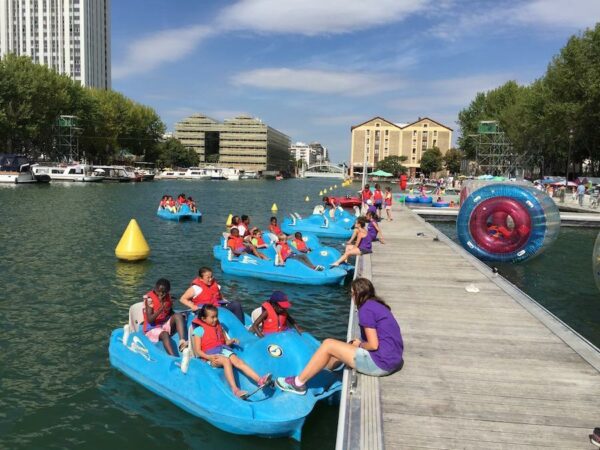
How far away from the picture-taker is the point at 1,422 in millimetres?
7457

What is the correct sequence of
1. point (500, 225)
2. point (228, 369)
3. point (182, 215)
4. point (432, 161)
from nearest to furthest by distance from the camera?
point (228, 369)
point (500, 225)
point (182, 215)
point (432, 161)

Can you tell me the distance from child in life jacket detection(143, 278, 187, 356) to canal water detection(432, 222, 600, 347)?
8.93m

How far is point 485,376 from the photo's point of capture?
6.95 meters

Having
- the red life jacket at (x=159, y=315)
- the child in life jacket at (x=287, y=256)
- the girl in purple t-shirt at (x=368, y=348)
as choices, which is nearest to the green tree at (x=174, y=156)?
the child in life jacket at (x=287, y=256)

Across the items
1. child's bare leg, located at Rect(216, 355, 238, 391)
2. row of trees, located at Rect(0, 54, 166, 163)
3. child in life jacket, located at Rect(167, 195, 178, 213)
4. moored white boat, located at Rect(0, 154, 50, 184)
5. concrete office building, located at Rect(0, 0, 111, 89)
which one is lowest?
child's bare leg, located at Rect(216, 355, 238, 391)

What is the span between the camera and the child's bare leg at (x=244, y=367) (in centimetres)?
714

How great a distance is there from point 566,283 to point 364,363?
1293 cm

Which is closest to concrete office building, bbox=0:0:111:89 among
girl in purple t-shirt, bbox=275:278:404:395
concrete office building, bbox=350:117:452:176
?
Result: concrete office building, bbox=350:117:452:176

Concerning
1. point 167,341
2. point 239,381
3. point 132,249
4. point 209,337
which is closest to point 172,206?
point 132,249

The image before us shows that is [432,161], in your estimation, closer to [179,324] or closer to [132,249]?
[132,249]

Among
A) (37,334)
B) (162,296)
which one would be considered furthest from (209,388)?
(37,334)

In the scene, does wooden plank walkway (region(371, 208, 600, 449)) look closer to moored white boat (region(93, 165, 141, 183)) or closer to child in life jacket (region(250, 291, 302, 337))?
child in life jacket (region(250, 291, 302, 337))

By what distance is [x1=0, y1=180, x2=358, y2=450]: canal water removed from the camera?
7.18 meters

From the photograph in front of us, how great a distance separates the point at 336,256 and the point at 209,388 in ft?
31.2
